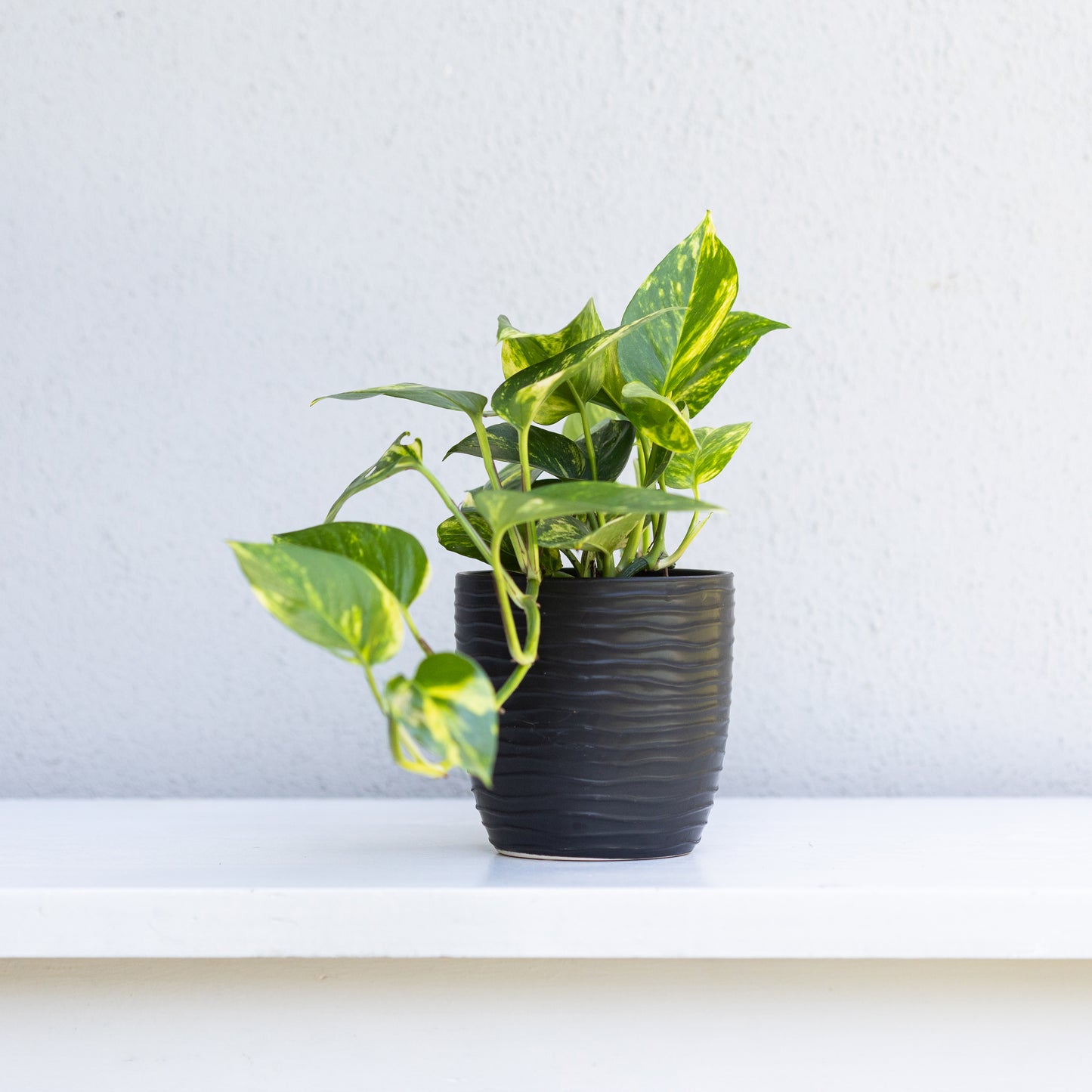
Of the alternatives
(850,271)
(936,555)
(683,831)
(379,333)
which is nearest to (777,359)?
(850,271)

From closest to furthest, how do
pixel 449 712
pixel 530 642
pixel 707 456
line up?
pixel 449 712 → pixel 530 642 → pixel 707 456

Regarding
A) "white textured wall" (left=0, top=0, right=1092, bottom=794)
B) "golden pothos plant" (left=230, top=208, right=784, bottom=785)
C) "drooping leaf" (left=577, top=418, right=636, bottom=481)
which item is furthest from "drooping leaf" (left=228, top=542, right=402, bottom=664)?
"white textured wall" (left=0, top=0, right=1092, bottom=794)

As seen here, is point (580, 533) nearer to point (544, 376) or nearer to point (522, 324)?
point (544, 376)

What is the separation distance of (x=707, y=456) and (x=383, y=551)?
0.22m

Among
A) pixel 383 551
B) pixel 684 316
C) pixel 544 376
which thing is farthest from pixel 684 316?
pixel 383 551

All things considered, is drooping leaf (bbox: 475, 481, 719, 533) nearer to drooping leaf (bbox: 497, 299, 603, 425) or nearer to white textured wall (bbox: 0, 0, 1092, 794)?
drooping leaf (bbox: 497, 299, 603, 425)

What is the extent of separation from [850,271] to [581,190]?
0.24 metres

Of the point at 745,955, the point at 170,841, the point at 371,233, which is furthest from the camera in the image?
the point at 371,233

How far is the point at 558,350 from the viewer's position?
567 millimetres

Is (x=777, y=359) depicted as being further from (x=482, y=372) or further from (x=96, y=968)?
(x=96, y=968)

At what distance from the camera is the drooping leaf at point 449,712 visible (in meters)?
0.38

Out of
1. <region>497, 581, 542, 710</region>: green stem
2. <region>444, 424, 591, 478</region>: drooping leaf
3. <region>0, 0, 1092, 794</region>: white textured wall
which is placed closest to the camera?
<region>497, 581, 542, 710</region>: green stem

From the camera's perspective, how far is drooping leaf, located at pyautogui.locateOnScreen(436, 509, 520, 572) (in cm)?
60

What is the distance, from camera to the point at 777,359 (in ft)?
2.85
